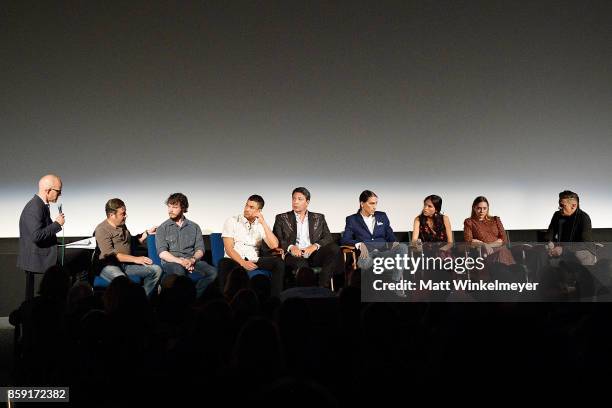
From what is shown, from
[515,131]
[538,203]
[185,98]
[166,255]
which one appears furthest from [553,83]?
[166,255]

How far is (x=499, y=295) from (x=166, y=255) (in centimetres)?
270

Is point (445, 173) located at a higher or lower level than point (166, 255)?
higher

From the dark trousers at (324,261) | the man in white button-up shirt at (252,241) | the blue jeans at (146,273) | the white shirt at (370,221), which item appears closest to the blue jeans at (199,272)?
the blue jeans at (146,273)

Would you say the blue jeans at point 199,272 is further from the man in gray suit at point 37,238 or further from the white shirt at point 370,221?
the white shirt at point 370,221

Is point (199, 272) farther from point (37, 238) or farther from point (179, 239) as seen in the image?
point (37, 238)

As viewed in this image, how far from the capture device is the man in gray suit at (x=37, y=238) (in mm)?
4430

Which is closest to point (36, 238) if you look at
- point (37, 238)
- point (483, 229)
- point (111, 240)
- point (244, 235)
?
point (37, 238)

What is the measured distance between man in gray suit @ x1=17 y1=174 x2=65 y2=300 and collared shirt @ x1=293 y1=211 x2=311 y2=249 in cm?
204

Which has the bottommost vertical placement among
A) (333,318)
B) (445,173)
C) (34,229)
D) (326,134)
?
(333,318)

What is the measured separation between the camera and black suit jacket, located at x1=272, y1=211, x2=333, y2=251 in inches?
212

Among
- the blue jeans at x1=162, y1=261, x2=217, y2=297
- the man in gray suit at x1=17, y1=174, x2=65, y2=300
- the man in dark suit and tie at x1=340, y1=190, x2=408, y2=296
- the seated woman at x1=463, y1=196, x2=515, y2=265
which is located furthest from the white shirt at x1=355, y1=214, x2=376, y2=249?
the man in gray suit at x1=17, y1=174, x2=65, y2=300

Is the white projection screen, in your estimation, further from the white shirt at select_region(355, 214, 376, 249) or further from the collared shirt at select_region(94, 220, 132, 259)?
the collared shirt at select_region(94, 220, 132, 259)

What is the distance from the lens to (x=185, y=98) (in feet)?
19.4

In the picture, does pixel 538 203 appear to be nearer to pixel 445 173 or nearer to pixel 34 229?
pixel 445 173
